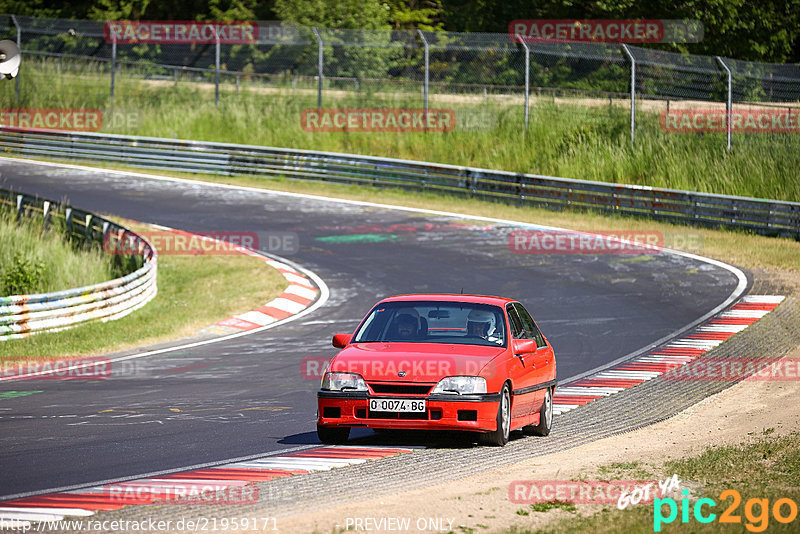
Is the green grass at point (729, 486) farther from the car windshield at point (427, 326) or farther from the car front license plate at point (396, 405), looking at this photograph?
the car windshield at point (427, 326)

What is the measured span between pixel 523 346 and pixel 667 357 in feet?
19.4

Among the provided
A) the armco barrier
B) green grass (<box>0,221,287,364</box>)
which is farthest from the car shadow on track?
the armco barrier

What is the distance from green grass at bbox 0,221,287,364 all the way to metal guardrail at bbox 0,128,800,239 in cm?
935

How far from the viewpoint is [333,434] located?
10.4 m

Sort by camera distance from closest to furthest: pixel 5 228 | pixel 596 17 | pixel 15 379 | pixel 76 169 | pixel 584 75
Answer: pixel 15 379 < pixel 5 228 < pixel 584 75 < pixel 76 169 < pixel 596 17

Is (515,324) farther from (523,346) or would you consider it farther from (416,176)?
(416,176)

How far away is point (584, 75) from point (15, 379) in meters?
23.3

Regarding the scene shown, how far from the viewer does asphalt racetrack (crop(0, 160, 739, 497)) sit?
420 inches

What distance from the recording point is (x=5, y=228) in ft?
80.1

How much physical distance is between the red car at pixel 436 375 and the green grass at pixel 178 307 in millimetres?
8130

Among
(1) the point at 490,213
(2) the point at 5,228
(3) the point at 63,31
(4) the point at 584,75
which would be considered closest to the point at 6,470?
(2) the point at 5,228

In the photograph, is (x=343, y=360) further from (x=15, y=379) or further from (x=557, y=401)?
(x=15, y=379)

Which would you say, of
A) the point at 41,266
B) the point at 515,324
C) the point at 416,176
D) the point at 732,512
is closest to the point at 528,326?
Answer: the point at 515,324

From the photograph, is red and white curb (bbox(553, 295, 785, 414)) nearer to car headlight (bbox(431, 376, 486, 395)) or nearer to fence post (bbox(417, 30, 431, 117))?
car headlight (bbox(431, 376, 486, 395))
